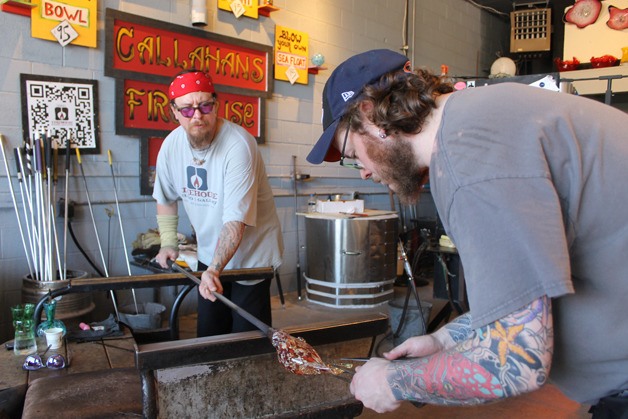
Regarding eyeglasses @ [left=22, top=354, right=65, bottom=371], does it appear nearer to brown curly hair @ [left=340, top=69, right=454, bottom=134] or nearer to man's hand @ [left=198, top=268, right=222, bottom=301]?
man's hand @ [left=198, top=268, right=222, bottom=301]

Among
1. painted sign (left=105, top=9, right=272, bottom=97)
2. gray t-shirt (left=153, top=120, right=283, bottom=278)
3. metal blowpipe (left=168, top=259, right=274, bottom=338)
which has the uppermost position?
painted sign (left=105, top=9, right=272, bottom=97)

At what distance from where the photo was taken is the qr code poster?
3637 millimetres

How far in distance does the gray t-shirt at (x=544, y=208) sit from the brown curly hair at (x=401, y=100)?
0.31 feet

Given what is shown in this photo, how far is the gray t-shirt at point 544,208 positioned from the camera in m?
0.91

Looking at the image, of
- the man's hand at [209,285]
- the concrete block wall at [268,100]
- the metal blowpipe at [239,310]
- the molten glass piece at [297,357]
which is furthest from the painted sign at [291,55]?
the molten glass piece at [297,357]

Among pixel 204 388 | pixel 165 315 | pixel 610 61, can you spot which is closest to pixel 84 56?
pixel 165 315

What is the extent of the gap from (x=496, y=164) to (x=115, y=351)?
88.3 inches

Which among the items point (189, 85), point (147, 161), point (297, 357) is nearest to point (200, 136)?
point (189, 85)

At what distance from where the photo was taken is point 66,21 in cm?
371

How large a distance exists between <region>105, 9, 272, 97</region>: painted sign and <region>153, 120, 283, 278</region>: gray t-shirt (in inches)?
57.6

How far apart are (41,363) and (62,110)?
203cm

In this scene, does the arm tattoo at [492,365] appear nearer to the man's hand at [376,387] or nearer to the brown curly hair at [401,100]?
the man's hand at [376,387]

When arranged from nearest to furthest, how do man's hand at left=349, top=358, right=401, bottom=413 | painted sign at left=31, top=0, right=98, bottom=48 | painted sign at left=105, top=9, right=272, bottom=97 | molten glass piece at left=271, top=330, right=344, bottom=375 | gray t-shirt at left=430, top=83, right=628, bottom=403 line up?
gray t-shirt at left=430, top=83, right=628, bottom=403 < man's hand at left=349, top=358, right=401, bottom=413 < molten glass piece at left=271, top=330, right=344, bottom=375 < painted sign at left=31, top=0, right=98, bottom=48 < painted sign at left=105, top=9, right=272, bottom=97

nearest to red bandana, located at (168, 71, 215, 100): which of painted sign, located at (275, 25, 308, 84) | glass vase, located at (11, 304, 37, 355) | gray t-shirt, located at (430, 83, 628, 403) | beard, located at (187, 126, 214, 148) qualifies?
beard, located at (187, 126, 214, 148)
